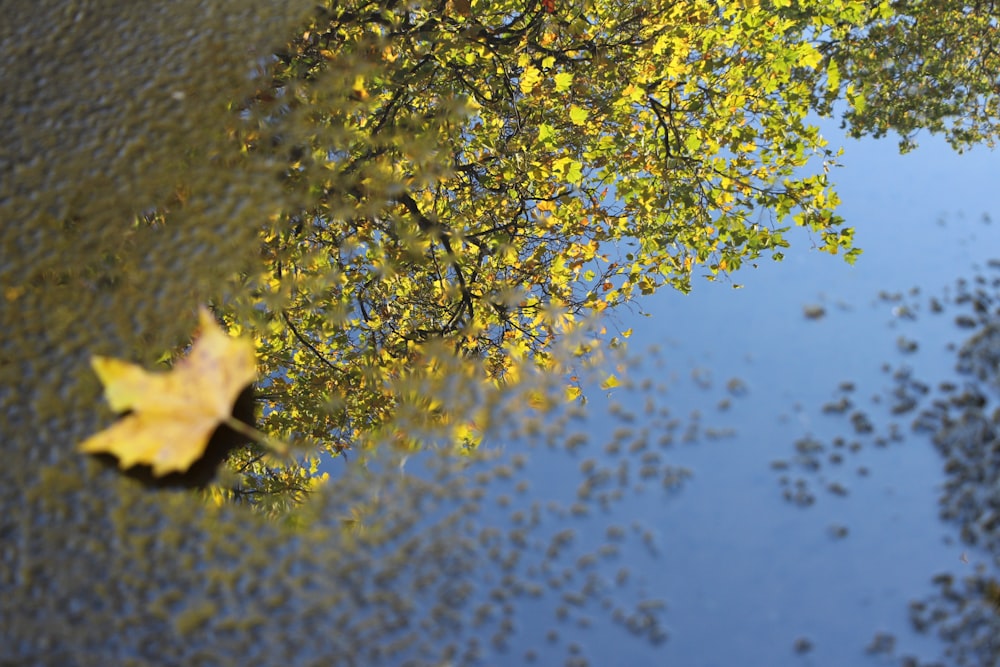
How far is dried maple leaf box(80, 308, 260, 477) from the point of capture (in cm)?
130

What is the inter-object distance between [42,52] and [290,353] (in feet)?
Result: 3.70

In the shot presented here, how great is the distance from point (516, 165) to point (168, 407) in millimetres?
1190

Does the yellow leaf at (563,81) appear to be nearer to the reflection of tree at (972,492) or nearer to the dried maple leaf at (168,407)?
the reflection of tree at (972,492)

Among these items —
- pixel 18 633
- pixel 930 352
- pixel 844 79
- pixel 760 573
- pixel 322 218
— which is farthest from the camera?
pixel 844 79

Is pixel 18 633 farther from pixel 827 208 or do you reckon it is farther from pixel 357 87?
pixel 827 208

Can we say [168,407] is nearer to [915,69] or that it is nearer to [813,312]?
[813,312]

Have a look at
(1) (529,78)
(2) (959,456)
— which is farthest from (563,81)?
(2) (959,456)

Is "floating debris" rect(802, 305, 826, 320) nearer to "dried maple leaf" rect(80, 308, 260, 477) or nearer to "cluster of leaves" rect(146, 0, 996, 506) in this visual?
"cluster of leaves" rect(146, 0, 996, 506)

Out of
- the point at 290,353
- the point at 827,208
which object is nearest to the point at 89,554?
the point at 290,353

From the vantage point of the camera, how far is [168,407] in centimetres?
134

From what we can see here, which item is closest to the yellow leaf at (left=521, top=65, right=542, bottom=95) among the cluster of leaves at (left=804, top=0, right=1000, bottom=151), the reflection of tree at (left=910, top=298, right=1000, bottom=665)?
the cluster of leaves at (left=804, top=0, right=1000, bottom=151)

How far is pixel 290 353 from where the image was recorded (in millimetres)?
1697

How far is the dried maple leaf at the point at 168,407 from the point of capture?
1.30 meters

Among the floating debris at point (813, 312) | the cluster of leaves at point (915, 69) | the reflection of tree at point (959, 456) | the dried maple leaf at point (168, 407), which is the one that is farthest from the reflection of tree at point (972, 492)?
the dried maple leaf at point (168, 407)
